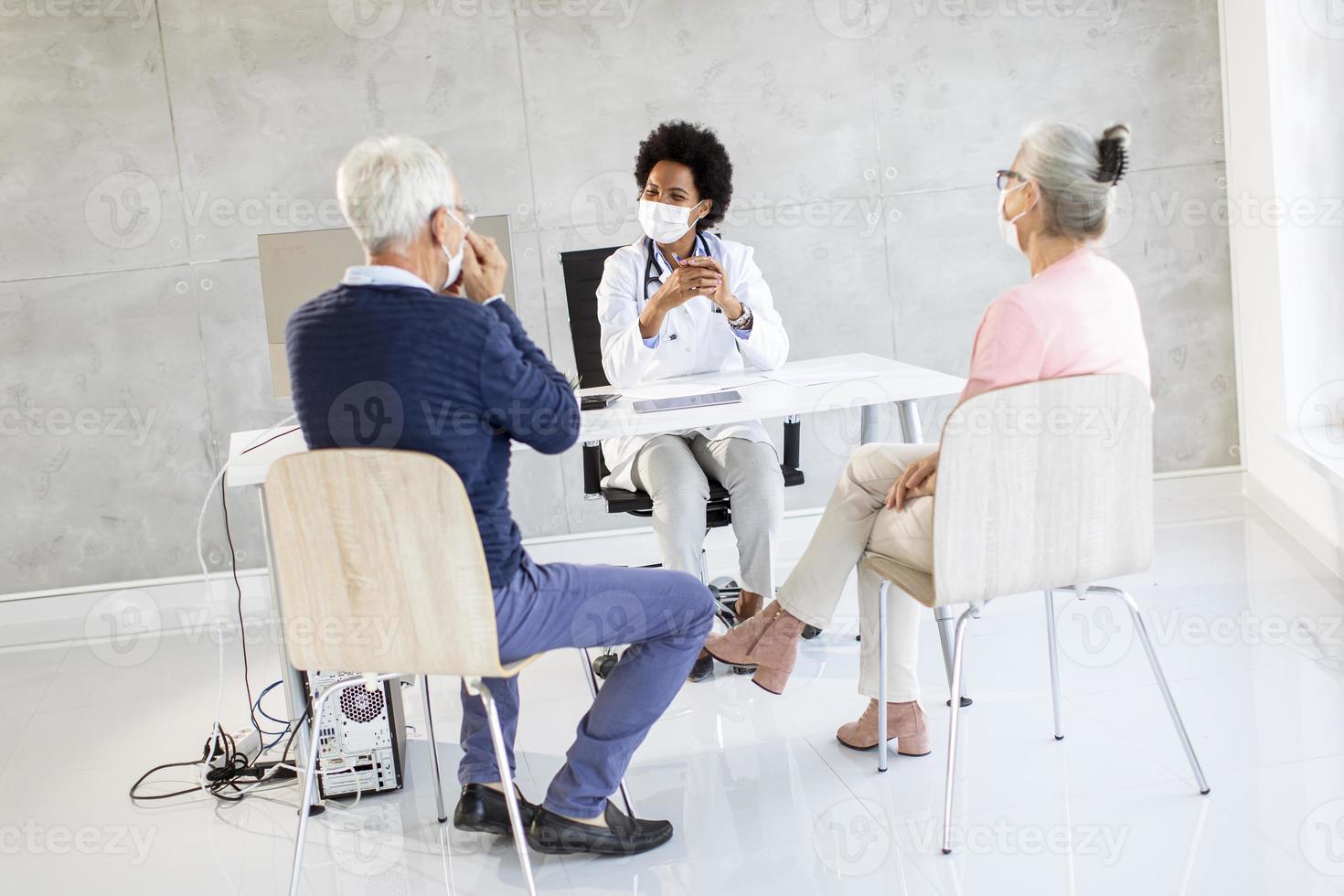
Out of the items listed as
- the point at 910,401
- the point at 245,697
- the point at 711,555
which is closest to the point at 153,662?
the point at 245,697

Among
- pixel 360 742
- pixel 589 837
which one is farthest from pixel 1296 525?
pixel 360 742

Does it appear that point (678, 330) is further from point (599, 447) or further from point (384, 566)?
point (384, 566)

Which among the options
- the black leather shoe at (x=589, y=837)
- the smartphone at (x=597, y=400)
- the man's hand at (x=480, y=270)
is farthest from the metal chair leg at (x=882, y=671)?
the man's hand at (x=480, y=270)

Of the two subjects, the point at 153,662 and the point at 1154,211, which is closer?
the point at 153,662

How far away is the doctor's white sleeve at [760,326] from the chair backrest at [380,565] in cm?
147

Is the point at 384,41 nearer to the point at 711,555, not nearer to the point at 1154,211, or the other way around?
the point at 711,555

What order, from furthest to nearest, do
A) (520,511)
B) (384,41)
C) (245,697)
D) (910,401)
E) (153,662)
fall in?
(520,511) < (384,41) < (153,662) < (245,697) < (910,401)

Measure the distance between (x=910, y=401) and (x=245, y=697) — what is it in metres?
2.02

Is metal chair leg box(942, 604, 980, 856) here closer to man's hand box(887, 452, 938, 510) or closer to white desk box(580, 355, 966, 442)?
man's hand box(887, 452, 938, 510)

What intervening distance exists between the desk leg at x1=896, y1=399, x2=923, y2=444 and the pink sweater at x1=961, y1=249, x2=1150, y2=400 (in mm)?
A: 657

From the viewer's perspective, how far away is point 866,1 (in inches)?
163

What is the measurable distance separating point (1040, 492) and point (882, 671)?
0.60 metres

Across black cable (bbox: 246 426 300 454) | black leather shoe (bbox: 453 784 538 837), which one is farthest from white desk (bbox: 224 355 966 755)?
black leather shoe (bbox: 453 784 538 837)

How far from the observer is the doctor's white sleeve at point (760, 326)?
10.3 feet
